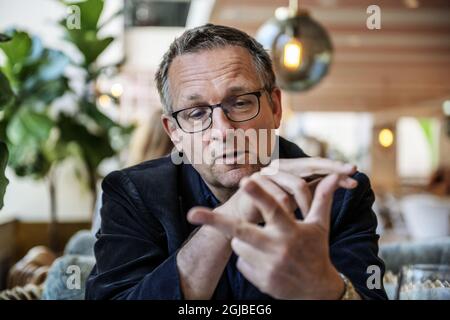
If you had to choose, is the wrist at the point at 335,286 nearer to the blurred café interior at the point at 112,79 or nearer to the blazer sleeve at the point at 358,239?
the blazer sleeve at the point at 358,239

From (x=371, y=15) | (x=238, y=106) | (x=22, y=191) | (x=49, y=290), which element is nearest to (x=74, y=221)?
(x=22, y=191)

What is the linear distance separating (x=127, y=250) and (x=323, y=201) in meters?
0.32

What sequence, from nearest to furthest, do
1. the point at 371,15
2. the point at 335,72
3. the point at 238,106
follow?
the point at 238,106, the point at 371,15, the point at 335,72

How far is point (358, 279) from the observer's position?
2.85 feet

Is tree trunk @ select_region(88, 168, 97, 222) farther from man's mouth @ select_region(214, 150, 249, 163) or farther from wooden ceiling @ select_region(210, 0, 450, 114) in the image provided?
man's mouth @ select_region(214, 150, 249, 163)

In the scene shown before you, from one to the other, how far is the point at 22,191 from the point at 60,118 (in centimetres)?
83

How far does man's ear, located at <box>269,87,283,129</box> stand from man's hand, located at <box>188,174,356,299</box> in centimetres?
23

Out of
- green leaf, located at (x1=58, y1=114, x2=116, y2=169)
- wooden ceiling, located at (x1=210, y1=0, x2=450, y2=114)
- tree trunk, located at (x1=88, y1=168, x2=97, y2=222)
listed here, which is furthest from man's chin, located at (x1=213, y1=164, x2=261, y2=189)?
tree trunk, located at (x1=88, y1=168, x2=97, y2=222)

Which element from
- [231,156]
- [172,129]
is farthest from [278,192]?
[172,129]

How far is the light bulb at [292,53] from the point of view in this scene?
2.74 m

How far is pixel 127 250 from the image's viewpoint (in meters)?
0.88

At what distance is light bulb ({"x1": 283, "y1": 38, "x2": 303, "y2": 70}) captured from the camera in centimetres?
274

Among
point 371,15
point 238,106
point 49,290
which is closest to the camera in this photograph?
point 238,106
